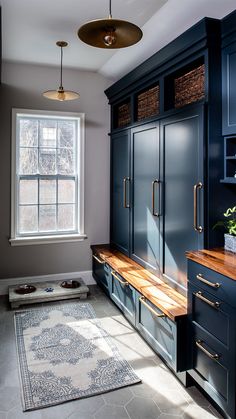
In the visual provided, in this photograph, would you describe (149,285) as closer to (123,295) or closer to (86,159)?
(123,295)

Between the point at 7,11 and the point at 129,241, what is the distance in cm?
252

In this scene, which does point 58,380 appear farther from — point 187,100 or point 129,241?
point 187,100

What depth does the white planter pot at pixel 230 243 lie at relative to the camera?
233 cm

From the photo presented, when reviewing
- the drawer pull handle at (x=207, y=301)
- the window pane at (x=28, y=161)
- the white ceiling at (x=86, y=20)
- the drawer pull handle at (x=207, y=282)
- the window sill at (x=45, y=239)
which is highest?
the white ceiling at (x=86, y=20)

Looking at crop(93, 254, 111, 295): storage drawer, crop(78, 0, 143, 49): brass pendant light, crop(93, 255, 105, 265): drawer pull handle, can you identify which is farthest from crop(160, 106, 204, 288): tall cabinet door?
crop(93, 255, 105, 265): drawer pull handle

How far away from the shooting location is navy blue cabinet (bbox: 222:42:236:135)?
7.50 feet

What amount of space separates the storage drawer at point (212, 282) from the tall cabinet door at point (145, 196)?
88cm

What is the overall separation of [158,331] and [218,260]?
85cm

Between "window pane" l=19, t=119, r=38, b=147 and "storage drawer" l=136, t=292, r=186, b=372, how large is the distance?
243 centimetres

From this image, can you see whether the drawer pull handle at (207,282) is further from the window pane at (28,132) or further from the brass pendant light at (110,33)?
the window pane at (28,132)

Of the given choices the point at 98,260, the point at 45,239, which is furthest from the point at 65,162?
the point at 98,260

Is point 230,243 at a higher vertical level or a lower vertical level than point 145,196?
lower

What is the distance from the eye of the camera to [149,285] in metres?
2.94

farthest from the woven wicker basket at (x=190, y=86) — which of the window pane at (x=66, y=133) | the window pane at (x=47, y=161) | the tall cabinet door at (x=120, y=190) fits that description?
the window pane at (x=47, y=161)
